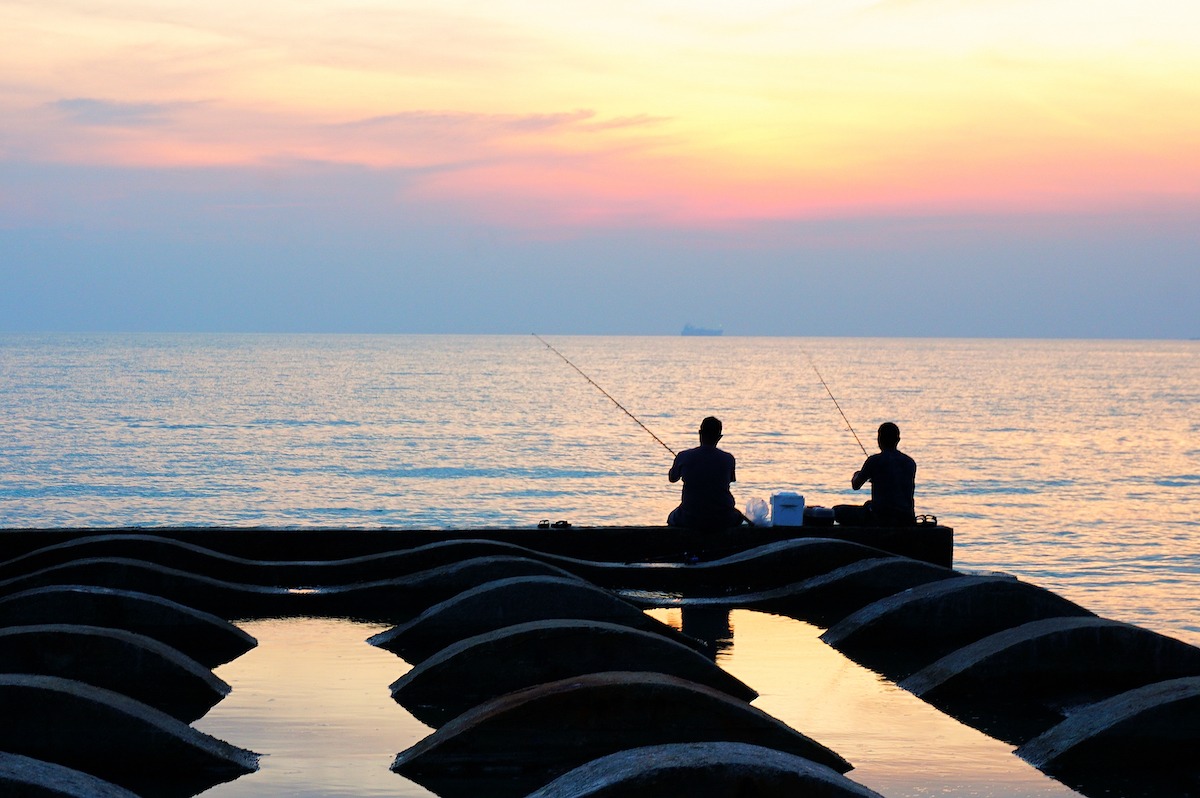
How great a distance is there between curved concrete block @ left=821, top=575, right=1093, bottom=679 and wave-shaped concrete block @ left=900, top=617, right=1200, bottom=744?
4.66ft

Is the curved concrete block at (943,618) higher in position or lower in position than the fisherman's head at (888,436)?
lower

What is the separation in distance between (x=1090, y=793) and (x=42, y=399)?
278ft

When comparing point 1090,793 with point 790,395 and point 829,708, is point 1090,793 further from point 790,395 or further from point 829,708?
point 790,395

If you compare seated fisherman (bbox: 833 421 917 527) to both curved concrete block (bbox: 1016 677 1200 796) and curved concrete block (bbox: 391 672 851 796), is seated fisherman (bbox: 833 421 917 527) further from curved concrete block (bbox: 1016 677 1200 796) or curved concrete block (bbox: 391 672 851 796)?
Answer: curved concrete block (bbox: 391 672 851 796)

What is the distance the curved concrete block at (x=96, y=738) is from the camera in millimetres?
6434

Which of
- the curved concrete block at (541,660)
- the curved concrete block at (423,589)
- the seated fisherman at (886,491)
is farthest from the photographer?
the seated fisherman at (886,491)

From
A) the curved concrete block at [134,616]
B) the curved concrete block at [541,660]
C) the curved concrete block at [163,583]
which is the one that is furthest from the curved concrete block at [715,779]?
the curved concrete block at [163,583]

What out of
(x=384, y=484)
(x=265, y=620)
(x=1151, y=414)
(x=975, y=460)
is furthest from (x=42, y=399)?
(x=265, y=620)

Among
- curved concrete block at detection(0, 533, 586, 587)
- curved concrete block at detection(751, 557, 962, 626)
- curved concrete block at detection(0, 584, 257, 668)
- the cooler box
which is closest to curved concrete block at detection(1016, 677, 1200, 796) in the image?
curved concrete block at detection(751, 557, 962, 626)

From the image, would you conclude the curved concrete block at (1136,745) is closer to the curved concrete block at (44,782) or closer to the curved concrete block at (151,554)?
the curved concrete block at (44,782)

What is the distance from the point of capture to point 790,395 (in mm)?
101312

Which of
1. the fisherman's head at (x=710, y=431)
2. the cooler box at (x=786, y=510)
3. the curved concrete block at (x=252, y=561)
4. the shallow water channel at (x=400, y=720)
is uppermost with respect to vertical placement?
the fisherman's head at (x=710, y=431)

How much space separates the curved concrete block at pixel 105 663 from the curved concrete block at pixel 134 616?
1346 mm

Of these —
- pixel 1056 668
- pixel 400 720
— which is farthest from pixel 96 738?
pixel 1056 668
